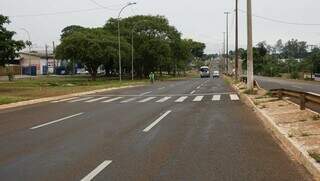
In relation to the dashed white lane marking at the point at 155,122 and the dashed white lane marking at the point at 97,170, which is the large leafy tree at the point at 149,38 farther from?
the dashed white lane marking at the point at 97,170

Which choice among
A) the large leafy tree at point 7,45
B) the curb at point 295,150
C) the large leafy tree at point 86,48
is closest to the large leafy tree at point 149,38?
the large leafy tree at point 86,48

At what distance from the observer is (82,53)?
72875 millimetres

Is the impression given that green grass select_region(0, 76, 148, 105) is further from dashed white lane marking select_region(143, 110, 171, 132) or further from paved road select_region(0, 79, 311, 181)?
paved road select_region(0, 79, 311, 181)

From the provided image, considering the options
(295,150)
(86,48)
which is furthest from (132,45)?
(295,150)

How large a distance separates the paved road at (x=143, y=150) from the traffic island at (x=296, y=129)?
0.23 m

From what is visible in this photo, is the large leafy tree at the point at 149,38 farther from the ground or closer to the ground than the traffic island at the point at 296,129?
farther from the ground

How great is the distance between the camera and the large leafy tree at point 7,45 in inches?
1741

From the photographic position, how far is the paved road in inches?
345

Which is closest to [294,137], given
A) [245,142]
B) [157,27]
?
[245,142]

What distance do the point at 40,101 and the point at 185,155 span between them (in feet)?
70.3

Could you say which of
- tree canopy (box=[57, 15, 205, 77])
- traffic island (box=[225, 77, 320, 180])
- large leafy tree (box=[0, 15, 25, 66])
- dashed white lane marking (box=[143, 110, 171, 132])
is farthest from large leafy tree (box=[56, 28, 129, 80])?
dashed white lane marking (box=[143, 110, 171, 132])

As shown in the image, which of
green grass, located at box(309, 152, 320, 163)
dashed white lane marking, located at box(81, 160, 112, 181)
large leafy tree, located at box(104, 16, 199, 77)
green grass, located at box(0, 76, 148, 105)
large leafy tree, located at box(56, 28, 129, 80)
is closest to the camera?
dashed white lane marking, located at box(81, 160, 112, 181)

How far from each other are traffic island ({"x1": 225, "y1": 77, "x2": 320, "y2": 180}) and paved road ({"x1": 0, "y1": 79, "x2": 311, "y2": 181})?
0.76 ft

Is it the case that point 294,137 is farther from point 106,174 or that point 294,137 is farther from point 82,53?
point 82,53
